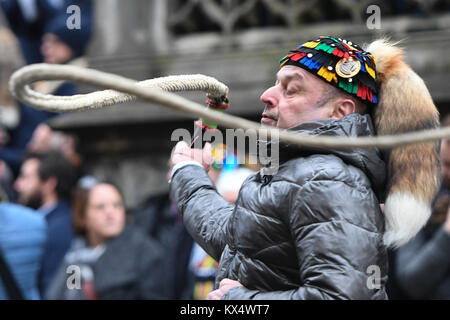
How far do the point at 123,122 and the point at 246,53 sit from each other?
4.28 feet

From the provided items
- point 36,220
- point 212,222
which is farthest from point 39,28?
point 212,222

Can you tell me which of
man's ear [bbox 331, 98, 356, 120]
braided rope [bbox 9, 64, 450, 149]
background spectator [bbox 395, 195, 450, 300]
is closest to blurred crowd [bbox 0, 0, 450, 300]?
background spectator [bbox 395, 195, 450, 300]

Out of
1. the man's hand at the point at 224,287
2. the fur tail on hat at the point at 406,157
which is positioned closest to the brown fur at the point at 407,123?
the fur tail on hat at the point at 406,157

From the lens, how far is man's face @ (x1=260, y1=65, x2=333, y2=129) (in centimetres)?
250

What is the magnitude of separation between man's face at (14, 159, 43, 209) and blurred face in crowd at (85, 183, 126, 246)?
3.02 feet

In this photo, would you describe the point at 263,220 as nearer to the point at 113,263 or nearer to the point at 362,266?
the point at 362,266

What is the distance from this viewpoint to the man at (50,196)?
567 cm

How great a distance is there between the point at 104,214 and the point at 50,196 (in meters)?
1.05

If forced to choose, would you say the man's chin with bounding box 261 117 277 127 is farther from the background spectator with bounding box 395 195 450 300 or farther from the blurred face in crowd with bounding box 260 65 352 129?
the background spectator with bounding box 395 195 450 300

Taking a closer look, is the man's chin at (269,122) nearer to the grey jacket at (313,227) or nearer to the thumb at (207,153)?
the grey jacket at (313,227)

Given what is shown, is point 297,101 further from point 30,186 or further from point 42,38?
point 42,38

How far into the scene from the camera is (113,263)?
499 centimetres

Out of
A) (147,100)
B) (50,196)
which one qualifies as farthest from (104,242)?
(147,100)

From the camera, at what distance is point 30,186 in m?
6.31
